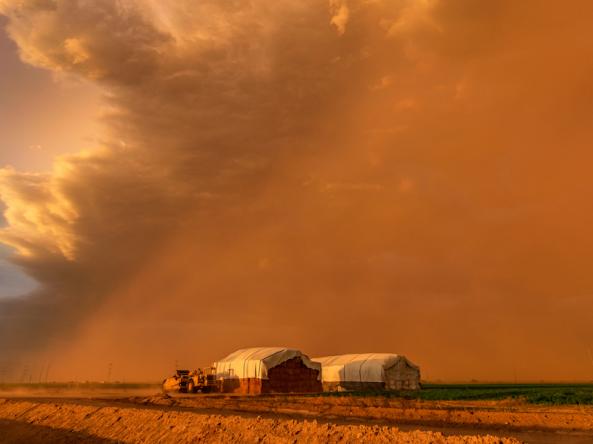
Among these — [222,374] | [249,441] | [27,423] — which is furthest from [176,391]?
[249,441]

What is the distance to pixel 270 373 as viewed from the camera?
224 ft

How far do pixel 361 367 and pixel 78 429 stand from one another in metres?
58.0

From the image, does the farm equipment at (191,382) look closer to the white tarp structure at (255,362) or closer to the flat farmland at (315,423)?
the white tarp structure at (255,362)

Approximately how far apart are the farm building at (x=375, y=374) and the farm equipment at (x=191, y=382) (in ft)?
81.6

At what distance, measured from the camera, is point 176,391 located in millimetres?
69938

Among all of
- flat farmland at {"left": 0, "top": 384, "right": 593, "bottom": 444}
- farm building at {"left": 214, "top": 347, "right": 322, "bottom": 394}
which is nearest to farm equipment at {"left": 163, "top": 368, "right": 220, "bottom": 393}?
farm building at {"left": 214, "top": 347, "right": 322, "bottom": 394}

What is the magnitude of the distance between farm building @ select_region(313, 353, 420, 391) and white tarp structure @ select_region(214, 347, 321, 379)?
11.9 meters

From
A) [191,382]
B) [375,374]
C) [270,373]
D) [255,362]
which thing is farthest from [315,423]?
[375,374]

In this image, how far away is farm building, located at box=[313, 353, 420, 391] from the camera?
81.0m

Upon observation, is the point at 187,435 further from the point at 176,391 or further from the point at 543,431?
the point at 176,391

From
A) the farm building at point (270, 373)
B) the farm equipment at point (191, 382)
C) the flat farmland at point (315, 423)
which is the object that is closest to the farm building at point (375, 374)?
the farm building at point (270, 373)

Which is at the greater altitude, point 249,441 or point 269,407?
point 269,407

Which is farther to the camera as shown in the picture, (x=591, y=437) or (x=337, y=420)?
(x=337, y=420)

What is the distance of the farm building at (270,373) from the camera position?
67875 millimetres
